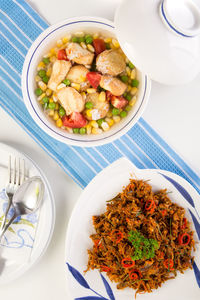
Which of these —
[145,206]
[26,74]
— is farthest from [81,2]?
[145,206]

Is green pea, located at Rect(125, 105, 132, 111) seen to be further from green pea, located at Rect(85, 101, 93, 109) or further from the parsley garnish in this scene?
the parsley garnish

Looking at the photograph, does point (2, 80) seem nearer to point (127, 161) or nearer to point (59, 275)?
point (127, 161)

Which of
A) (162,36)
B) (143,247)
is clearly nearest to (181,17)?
(162,36)

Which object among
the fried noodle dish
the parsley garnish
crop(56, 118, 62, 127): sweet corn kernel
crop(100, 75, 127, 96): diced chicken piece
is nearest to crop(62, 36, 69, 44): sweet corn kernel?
crop(100, 75, 127, 96): diced chicken piece

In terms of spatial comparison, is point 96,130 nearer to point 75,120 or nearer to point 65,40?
point 75,120

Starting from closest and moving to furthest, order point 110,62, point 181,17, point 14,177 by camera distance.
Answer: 1. point 181,17
2. point 110,62
3. point 14,177
